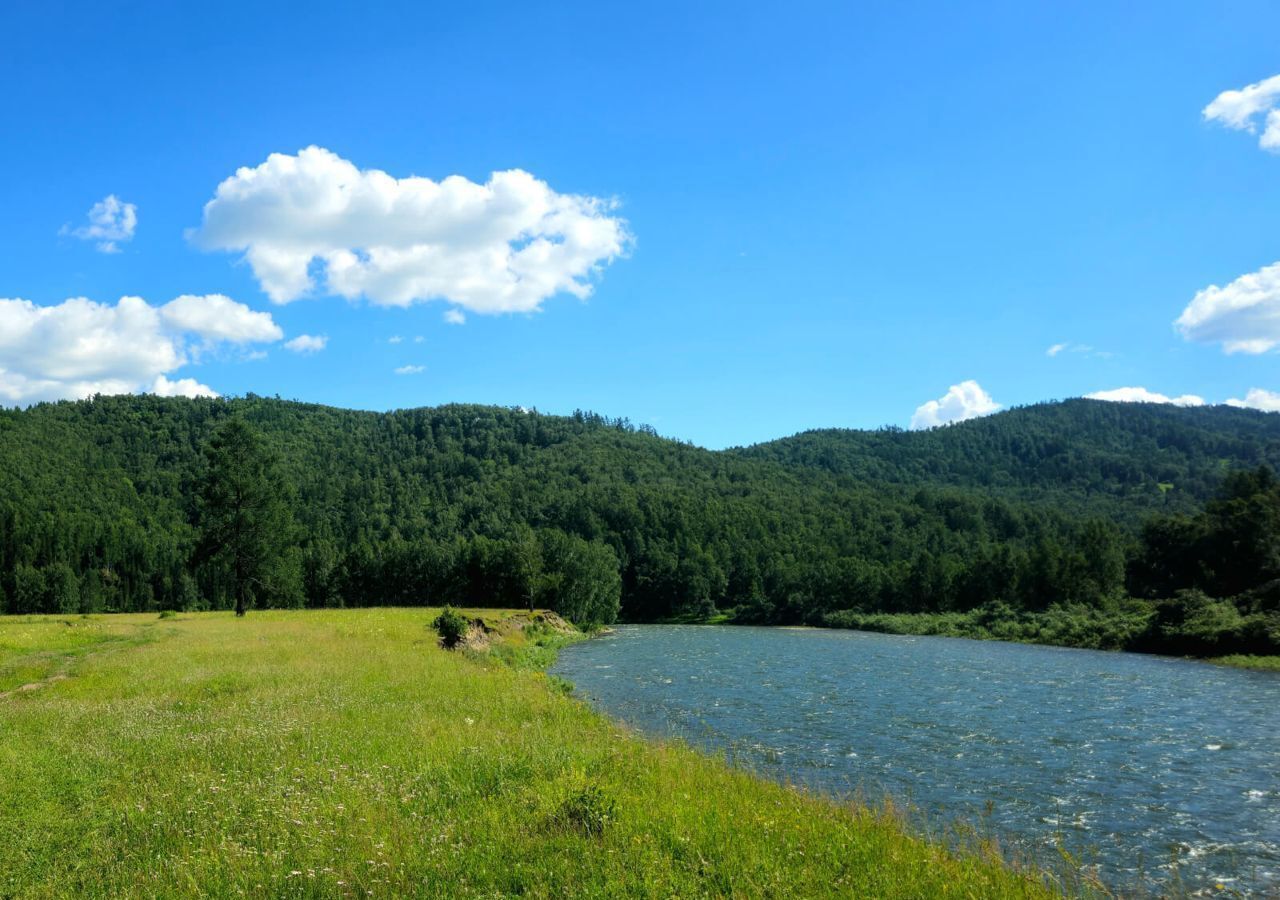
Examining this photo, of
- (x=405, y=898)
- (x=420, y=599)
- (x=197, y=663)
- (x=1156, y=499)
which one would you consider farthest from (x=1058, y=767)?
(x=1156, y=499)

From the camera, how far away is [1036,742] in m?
23.0

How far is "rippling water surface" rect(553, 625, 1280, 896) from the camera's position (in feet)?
47.6

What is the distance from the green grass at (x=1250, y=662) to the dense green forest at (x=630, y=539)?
1888 millimetres

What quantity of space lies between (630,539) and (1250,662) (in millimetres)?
110173

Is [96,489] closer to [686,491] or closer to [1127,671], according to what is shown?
[686,491]

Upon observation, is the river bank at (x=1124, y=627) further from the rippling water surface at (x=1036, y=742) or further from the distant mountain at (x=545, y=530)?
the distant mountain at (x=545, y=530)

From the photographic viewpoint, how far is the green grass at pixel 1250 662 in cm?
4186

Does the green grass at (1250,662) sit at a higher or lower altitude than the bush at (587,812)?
lower

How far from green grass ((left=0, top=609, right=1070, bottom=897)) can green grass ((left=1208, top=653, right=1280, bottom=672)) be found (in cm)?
4199

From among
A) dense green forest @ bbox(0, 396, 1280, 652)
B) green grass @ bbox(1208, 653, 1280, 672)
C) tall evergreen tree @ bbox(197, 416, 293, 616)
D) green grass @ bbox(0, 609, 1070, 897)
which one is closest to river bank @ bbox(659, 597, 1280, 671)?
green grass @ bbox(1208, 653, 1280, 672)

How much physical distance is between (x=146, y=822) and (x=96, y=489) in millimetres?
Result: 168097

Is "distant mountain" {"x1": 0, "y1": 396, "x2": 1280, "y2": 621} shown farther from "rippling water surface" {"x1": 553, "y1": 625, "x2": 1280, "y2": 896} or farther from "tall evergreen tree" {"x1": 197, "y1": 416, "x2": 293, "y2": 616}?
"rippling water surface" {"x1": 553, "y1": 625, "x2": 1280, "y2": 896}

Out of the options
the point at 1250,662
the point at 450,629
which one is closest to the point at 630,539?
the point at 450,629

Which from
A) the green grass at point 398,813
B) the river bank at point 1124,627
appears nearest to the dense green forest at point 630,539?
the river bank at point 1124,627
